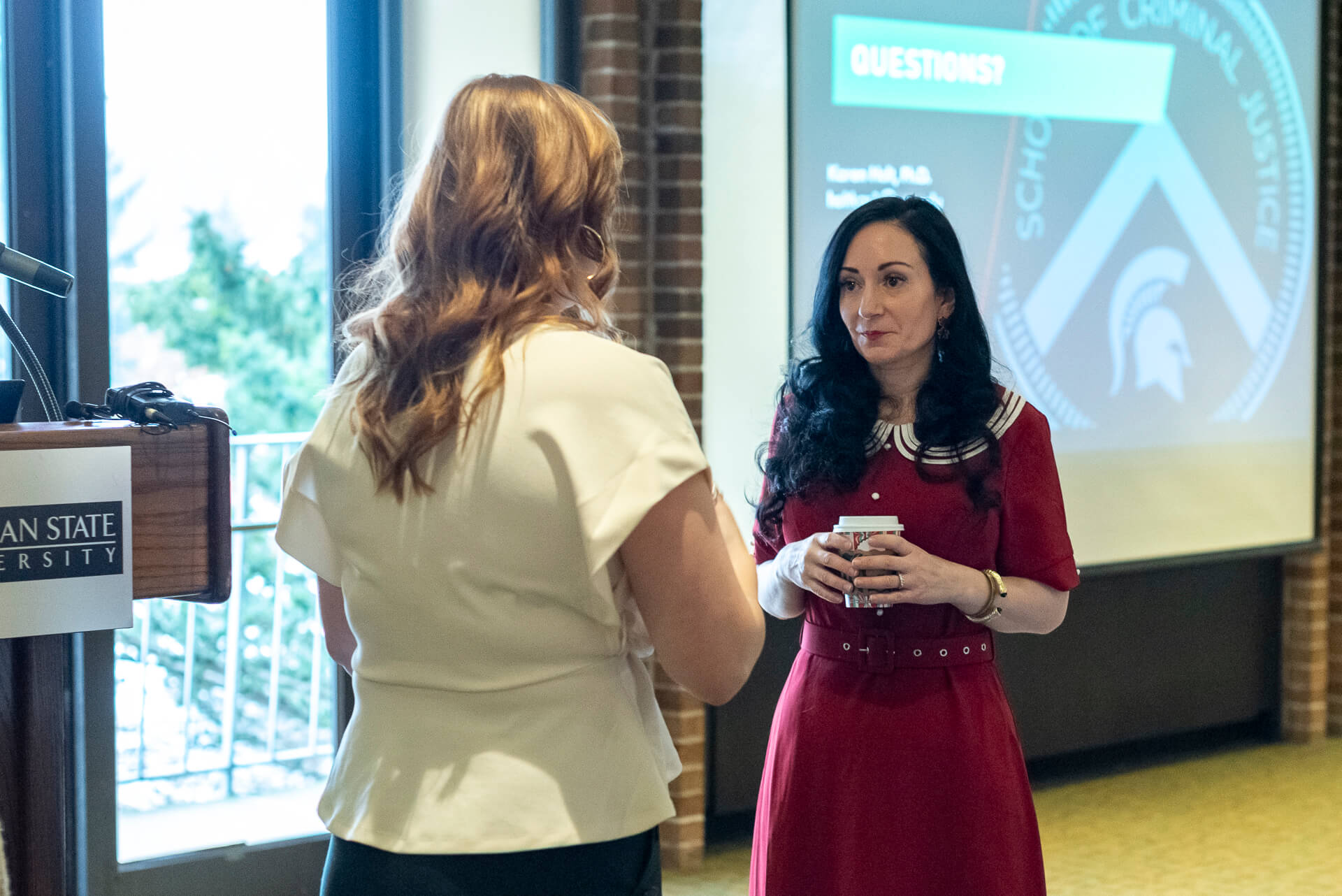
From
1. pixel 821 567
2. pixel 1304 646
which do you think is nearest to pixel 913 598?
pixel 821 567

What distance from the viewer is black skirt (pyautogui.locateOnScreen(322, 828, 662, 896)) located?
3.68ft

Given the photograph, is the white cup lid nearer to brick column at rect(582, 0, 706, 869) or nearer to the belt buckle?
the belt buckle

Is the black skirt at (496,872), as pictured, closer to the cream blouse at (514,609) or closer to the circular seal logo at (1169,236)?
the cream blouse at (514,609)

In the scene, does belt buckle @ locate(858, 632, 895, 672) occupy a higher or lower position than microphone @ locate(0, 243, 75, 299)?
lower

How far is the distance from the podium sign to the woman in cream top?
1.02 ft

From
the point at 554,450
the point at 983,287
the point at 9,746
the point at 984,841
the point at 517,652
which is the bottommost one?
the point at 984,841

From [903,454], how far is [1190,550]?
2.90 metres

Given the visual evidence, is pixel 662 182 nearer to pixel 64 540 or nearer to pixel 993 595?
pixel 993 595

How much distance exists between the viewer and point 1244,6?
176 inches

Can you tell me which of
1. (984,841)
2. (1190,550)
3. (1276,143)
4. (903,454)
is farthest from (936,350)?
(1276,143)

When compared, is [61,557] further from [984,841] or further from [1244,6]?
[1244,6]

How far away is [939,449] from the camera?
1975mm

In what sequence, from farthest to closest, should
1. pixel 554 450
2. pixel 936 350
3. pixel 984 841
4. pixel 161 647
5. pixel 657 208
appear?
1. pixel 657 208
2. pixel 161 647
3. pixel 936 350
4. pixel 984 841
5. pixel 554 450

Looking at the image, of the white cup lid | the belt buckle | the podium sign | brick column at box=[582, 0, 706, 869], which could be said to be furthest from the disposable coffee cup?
brick column at box=[582, 0, 706, 869]
